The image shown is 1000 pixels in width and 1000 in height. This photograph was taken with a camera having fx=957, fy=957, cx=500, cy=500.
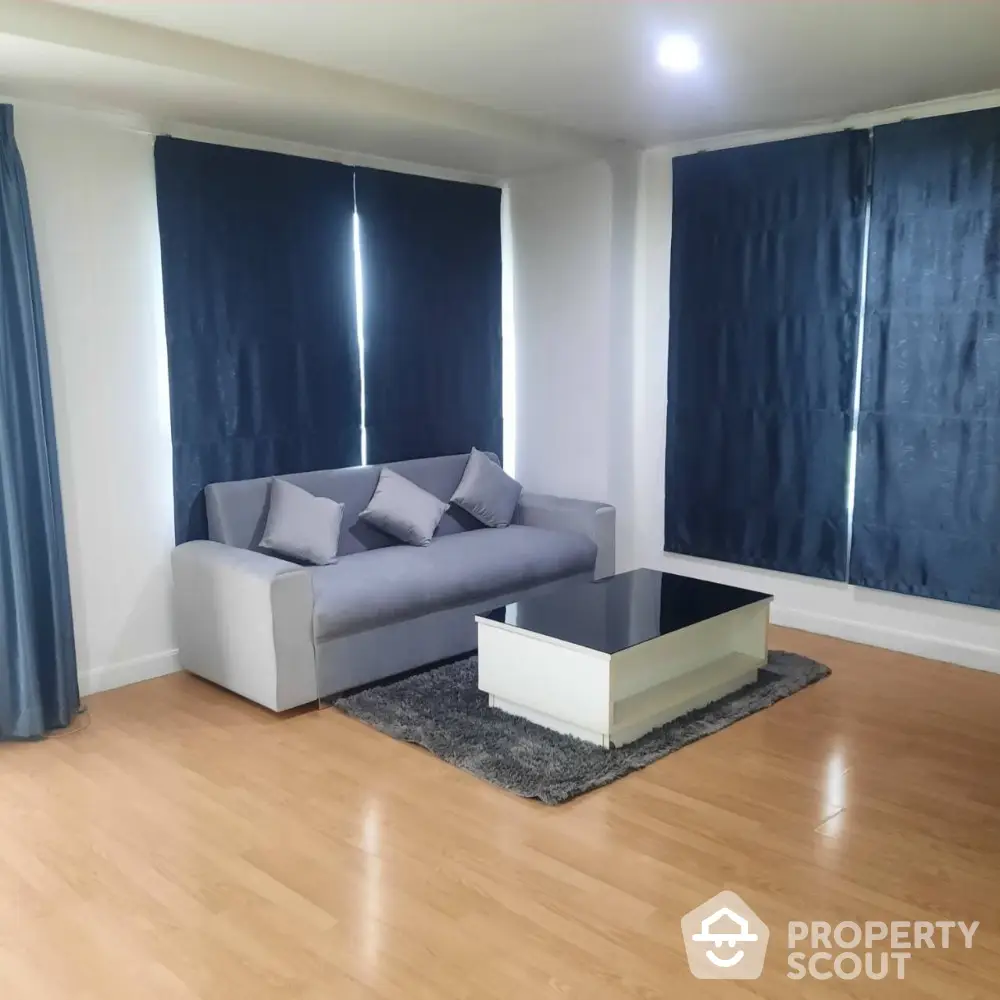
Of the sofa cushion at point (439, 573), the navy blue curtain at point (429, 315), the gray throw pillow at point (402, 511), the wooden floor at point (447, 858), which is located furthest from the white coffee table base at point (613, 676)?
the navy blue curtain at point (429, 315)

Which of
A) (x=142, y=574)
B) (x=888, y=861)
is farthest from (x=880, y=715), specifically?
Answer: (x=142, y=574)

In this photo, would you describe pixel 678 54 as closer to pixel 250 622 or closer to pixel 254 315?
pixel 254 315

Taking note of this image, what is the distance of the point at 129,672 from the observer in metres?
4.18

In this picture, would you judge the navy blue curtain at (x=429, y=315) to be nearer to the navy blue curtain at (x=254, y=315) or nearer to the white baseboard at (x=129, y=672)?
the navy blue curtain at (x=254, y=315)

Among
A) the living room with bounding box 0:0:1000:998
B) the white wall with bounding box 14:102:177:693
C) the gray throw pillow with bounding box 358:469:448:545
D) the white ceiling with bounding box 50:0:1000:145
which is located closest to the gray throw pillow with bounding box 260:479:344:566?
the living room with bounding box 0:0:1000:998

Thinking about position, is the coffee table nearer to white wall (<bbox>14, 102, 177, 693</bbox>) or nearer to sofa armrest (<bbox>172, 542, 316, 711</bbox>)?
sofa armrest (<bbox>172, 542, 316, 711</bbox>)

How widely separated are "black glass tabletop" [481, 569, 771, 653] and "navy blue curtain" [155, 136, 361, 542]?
1509 mm

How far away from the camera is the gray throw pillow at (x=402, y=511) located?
15.2 feet

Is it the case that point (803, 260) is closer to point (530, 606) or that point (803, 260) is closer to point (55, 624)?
point (530, 606)

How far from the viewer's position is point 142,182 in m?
4.06

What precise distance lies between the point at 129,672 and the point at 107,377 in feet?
4.20

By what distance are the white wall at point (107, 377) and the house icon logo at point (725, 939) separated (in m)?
2.75

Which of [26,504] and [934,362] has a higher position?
[934,362]

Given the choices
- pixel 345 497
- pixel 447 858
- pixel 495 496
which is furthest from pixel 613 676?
pixel 495 496
